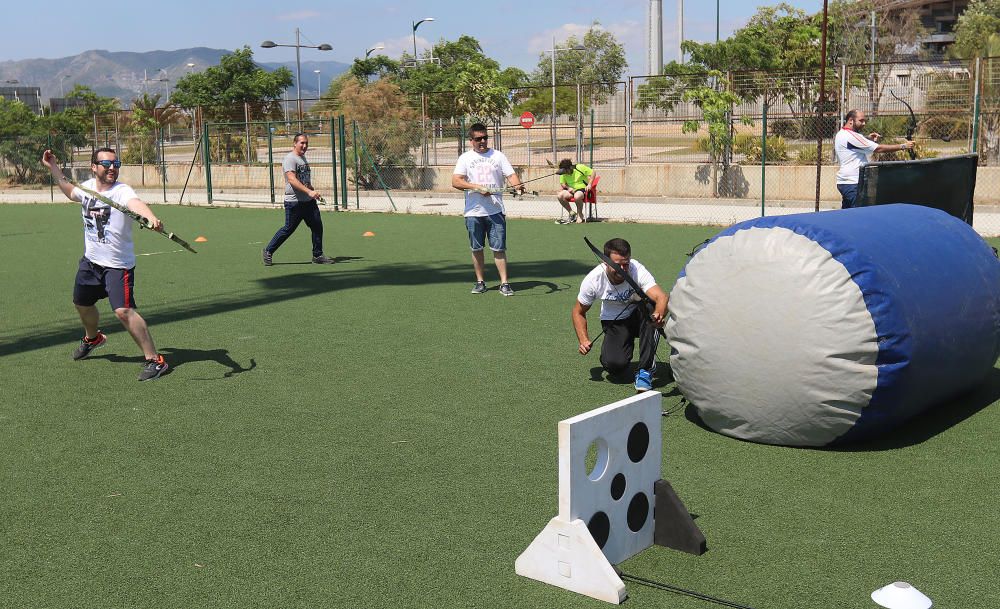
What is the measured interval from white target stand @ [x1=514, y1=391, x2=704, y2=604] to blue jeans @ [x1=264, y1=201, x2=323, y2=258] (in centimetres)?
978

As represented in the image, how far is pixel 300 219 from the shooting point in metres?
13.9

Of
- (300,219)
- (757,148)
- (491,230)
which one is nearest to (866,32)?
(757,148)

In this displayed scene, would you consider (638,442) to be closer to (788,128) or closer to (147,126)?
(788,128)

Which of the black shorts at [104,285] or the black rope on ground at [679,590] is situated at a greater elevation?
the black shorts at [104,285]

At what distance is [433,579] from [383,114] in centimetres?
3239

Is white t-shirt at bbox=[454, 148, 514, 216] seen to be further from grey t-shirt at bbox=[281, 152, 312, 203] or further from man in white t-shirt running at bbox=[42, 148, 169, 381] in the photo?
man in white t-shirt running at bbox=[42, 148, 169, 381]

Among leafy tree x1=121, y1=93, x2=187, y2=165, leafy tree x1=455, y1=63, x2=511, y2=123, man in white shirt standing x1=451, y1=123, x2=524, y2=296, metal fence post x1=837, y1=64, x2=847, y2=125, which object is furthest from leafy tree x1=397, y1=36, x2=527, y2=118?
man in white shirt standing x1=451, y1=123, x2=524, y2=296

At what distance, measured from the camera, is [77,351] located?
28.2ft

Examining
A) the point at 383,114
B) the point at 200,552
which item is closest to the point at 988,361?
the point at 200,552

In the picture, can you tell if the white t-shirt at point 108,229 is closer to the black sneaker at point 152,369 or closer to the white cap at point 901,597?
the black sneaker at point 152,369

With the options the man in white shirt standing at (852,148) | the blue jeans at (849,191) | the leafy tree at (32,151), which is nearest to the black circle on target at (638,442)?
the man in white shirt standing at (852,148)

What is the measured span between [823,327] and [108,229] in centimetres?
510

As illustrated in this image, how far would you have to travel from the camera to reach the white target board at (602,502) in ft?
13.6

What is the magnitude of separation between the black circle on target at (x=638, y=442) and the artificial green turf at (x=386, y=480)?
48 centimetres
